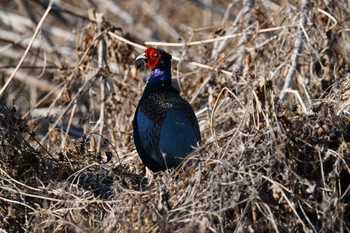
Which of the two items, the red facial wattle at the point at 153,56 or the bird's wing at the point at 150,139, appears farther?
the red facial wattle at the point at 153,56

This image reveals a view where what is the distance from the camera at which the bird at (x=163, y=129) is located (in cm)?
550

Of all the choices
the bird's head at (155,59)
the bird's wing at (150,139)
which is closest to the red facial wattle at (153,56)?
the bird's head at (155,59)

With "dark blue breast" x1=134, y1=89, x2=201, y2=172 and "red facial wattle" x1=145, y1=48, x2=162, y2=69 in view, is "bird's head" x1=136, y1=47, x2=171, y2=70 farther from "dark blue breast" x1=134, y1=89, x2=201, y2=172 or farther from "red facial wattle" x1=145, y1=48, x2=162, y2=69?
"dark blue breast" x1=134, y1=89, x2=201, y2=172

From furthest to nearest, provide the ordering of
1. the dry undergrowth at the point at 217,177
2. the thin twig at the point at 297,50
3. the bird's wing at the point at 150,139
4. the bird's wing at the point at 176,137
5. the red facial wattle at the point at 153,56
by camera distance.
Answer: the thin twig at the point at 297,50
the red facial wattle at the point at 153,56
the bird's wing at the point at 150,139
the bird's wing at the point at 176,137
the dry undergrowth at the point at 217,177

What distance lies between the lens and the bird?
550 centimetres

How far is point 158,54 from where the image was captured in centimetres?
622

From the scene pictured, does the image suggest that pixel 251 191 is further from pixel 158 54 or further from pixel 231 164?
pixel 158 54

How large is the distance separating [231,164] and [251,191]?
0.19 m

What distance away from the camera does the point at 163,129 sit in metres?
5.60

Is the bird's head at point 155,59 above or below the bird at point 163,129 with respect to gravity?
above

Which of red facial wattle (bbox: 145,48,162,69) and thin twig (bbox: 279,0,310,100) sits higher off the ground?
red facial wattle (bbox: 145,48,162,69)

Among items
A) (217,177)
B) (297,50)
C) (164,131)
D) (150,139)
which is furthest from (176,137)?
(297,50)

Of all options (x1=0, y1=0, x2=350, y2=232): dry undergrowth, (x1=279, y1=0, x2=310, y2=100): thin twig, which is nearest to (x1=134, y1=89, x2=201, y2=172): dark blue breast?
(x1=0, y1=0, x2=350, y2=232): dry undergrowth

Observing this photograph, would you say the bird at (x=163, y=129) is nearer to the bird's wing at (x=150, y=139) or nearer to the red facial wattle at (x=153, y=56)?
the bird's wing at (x=150, y=139)
